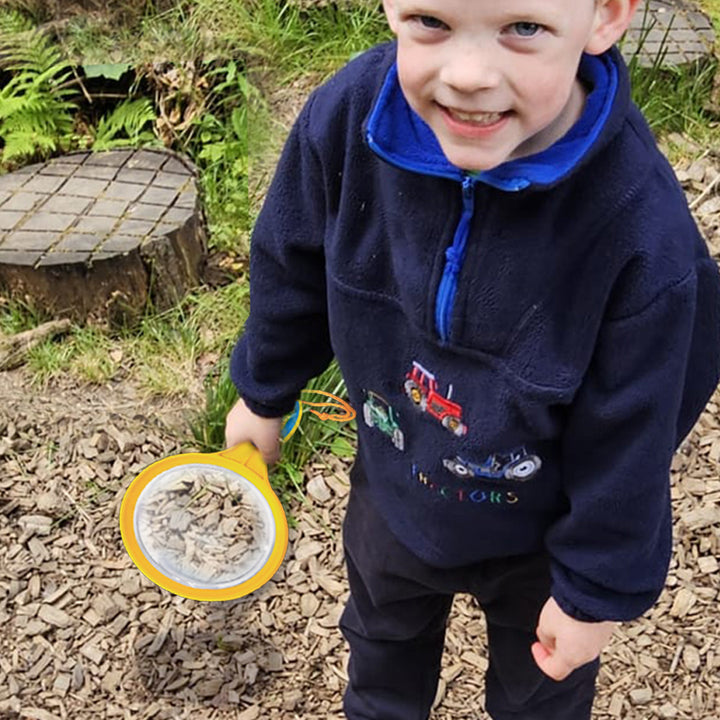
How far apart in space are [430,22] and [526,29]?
82 mm

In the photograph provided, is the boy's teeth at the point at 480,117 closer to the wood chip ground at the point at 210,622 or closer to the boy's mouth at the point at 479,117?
the boy's mouth at the point at 479,117

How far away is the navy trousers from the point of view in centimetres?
146

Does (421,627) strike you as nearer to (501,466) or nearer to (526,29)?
(501,466)

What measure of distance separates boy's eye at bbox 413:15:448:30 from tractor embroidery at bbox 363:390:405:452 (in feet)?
1.63

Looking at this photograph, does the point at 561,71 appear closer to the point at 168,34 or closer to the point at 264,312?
the point at 264,312

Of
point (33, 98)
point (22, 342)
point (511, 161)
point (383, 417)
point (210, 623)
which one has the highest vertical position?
point (511, 161)

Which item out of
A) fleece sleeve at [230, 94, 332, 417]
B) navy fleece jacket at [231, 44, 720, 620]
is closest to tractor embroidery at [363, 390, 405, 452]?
navy fleece jacket at [231, 44, 720, 620]

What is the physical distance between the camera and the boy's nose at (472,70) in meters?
0.92

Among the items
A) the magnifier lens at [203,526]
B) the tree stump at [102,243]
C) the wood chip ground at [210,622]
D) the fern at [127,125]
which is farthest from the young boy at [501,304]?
the fern at [127,125]

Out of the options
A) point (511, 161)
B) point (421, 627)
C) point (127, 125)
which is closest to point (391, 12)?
point (511, 161)

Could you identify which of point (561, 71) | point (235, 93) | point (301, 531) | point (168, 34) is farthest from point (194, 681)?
point (168, 34)

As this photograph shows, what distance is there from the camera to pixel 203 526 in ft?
5.95

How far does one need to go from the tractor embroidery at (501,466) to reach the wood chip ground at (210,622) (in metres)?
0.98

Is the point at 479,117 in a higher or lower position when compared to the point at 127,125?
higher
